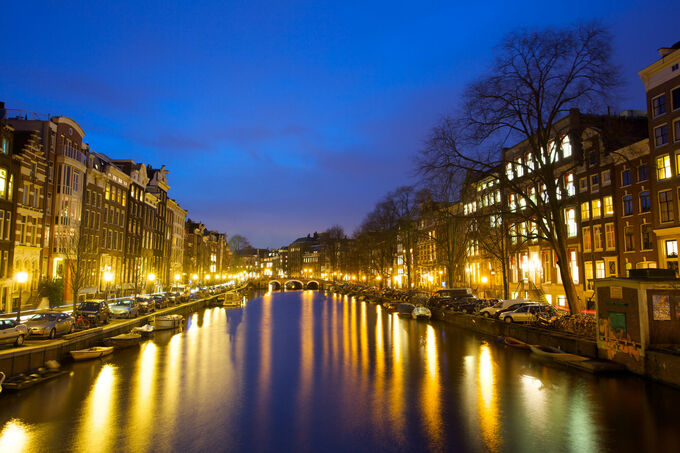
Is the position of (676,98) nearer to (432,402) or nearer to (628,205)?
(628,205)

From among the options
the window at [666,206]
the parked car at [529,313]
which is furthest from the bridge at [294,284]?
the window at [666,206]

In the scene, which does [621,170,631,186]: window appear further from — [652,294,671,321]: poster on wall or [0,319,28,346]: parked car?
[0,319,28,346]: parked car

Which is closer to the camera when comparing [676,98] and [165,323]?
[676,98]

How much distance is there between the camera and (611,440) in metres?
15.9

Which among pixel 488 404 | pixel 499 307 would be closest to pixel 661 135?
pixel 499 307

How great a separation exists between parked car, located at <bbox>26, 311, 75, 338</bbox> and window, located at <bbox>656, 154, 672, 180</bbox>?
47.6 metres

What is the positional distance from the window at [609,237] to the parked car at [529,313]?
14016 mm

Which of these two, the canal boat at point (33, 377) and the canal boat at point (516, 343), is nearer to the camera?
the canal boat at point (33, 377)

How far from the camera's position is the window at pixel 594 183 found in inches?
2015

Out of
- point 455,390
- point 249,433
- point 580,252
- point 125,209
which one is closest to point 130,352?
point 249,433

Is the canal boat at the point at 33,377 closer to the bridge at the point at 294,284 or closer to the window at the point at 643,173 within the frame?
the window at the point at 643,173

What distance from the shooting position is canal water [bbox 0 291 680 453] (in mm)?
16234

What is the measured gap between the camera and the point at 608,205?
4919 centimetres

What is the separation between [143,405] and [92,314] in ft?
67.2
